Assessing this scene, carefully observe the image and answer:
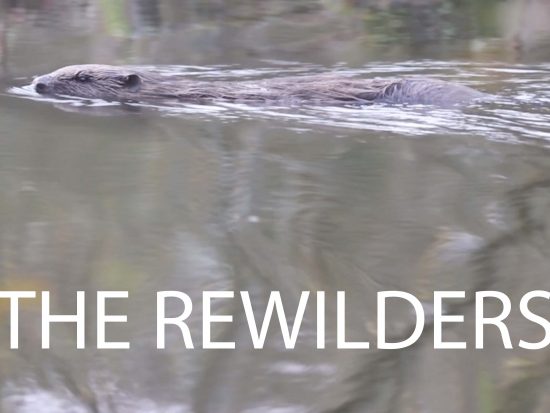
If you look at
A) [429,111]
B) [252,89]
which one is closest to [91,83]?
[252,89]

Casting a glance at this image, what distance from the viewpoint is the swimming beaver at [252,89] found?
629 centimetres

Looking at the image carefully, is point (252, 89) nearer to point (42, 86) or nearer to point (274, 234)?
point (42, 86)

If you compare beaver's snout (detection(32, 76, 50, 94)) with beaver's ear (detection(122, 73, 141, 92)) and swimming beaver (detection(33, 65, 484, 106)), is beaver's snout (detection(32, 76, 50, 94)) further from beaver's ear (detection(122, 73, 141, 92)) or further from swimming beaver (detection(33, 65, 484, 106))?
beaver's ear (detection(122, 73, 141, 92))

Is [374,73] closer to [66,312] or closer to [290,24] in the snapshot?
[290,24]

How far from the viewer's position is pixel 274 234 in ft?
12.8

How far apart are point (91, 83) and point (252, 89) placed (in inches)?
41.8

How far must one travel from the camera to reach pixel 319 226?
3969mm

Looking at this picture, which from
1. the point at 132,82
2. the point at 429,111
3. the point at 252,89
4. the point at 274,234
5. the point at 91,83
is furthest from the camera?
the point at 91,83

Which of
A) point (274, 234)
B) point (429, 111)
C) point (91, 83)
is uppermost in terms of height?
point (91, 83)

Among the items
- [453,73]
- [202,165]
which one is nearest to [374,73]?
[453,73]

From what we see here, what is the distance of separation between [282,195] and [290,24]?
654 cm

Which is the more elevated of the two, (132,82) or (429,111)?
(132,82)

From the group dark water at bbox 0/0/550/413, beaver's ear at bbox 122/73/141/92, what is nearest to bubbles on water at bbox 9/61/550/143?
dark water at bbox 0/0/550/413

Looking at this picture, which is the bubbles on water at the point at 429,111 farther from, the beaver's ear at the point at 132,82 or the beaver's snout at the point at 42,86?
the beaver's ear at the point at 132,82
